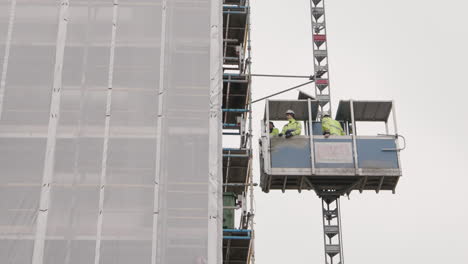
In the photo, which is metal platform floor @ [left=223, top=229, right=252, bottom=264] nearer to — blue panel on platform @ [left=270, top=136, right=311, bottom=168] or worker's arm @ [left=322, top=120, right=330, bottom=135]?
blue panel on platform @ [left=270, top=136, right=311, bottom=168]

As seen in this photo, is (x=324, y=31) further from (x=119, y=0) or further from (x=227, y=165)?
(x=119, y=0)

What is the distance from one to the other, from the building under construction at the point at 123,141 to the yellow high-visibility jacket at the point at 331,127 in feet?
0.67

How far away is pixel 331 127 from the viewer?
749 inches

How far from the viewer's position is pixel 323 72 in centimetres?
2566

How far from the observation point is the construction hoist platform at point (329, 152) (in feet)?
61.3

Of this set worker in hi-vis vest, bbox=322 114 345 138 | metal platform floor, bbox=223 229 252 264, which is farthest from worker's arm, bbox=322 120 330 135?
metal platform floor, bbox=223 229 252 264

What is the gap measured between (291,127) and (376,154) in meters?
2.13

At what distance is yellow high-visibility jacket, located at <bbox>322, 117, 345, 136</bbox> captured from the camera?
19000 mm

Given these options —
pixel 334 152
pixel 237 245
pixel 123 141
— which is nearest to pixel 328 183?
pixel 334 152

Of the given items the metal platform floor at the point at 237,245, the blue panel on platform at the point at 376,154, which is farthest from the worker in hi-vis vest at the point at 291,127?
the metal platform floor at the point at 237,245

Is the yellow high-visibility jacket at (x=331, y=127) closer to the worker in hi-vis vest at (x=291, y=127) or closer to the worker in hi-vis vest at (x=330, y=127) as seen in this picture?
the worker in hi-vis vest at (x=330, y=127)

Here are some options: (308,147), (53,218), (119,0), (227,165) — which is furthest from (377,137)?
(53,218)

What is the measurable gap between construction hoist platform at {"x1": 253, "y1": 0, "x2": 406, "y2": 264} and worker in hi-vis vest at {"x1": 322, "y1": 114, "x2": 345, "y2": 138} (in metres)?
0.07

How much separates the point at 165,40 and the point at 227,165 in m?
5.80
